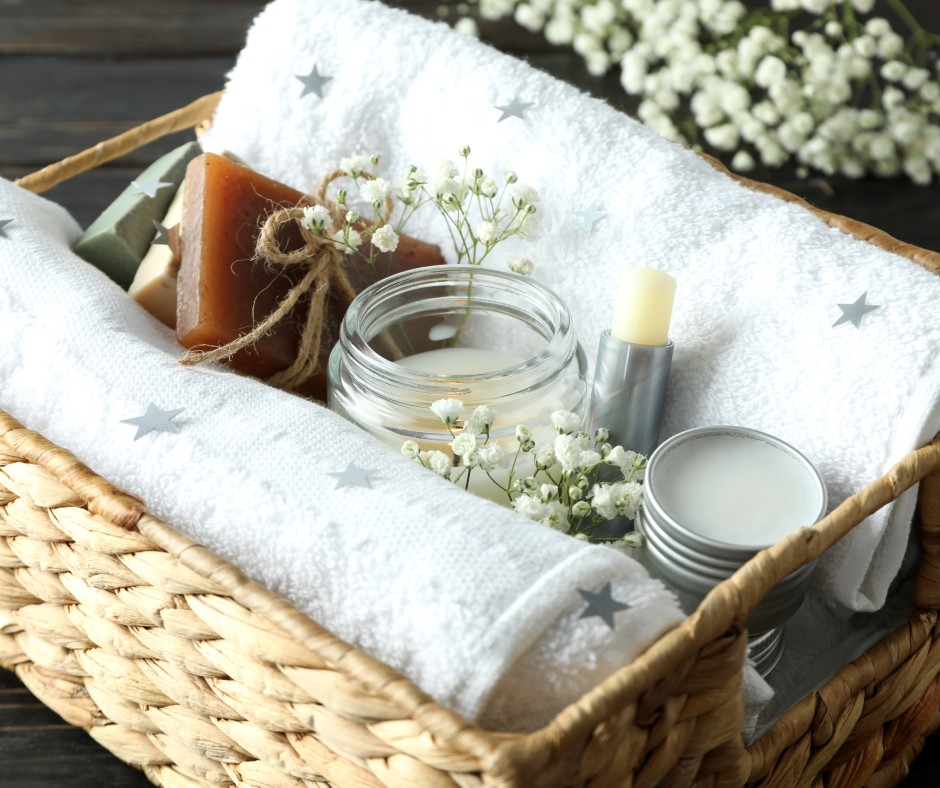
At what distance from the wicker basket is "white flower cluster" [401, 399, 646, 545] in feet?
0.39

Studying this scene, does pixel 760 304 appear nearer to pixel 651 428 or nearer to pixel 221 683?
pixel 651 428

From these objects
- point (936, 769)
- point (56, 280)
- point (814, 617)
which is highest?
point (56, 280)

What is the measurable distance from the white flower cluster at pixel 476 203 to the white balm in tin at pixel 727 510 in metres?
0.20

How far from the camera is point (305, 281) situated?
2.35 feet

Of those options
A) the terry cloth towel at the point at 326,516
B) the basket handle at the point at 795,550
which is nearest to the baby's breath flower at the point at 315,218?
the terry cloth towel at the point at 326,516

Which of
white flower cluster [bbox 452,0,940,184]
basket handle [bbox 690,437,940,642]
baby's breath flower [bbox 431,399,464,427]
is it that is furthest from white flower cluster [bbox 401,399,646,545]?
white flower cluster [bbox 452,0,940,184]

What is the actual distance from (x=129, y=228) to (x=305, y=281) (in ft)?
0.57

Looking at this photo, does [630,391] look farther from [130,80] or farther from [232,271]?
[130,80]

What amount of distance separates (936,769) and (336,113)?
0.59 meters

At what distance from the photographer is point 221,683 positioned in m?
0.54

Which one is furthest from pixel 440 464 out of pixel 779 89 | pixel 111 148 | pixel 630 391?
pixel 779 89

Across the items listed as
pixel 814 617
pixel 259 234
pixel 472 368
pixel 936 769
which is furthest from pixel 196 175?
pixel 936 769

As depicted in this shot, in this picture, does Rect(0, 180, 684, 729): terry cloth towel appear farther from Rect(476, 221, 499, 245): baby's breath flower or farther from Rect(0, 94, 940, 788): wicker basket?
Rect(476, 221, 499, 245): baby's breath flower

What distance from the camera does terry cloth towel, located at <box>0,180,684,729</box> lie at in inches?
18.7
